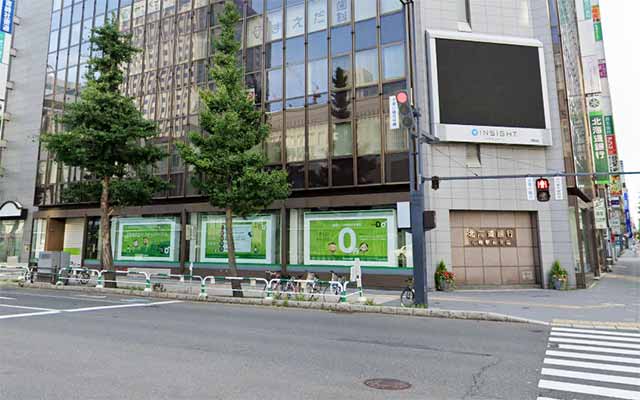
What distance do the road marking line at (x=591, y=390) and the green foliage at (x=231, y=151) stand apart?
13.7 metres

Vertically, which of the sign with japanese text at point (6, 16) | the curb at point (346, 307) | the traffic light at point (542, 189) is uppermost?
the sign with japanese text at point (6, 16)

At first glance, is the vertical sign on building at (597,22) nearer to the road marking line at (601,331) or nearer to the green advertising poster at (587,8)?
the green advertising poster at (587,8)

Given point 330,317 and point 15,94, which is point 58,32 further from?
point 330,317

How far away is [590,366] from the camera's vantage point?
7.64m

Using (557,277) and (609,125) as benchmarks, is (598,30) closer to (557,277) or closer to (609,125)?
(609,125)

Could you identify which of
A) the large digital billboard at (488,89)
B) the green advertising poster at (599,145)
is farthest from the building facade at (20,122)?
the green advertising poster at (599,145)

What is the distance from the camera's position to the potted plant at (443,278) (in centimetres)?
2092

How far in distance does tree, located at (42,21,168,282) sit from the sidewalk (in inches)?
560

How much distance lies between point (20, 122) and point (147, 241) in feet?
69.9

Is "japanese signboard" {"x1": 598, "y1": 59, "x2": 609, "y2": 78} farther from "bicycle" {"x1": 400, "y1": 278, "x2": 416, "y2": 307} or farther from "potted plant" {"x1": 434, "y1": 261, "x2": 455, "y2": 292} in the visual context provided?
Answer: "bicycle" {"x1": 400, "y1": 278, "x2": 416, "y2": 307}

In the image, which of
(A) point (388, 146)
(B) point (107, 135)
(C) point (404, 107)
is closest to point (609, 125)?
(A) point (388, 146)

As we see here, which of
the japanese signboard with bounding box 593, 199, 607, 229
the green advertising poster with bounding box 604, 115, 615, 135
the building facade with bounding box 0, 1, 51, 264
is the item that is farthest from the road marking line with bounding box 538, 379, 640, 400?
the green advertising poster with bounding box 604, 115, 615, 135

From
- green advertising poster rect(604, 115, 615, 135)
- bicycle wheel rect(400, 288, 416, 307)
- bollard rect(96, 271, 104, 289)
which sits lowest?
bicycle wheel rect(400, 288, 416, 307)

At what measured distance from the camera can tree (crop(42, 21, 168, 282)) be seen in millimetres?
21047
